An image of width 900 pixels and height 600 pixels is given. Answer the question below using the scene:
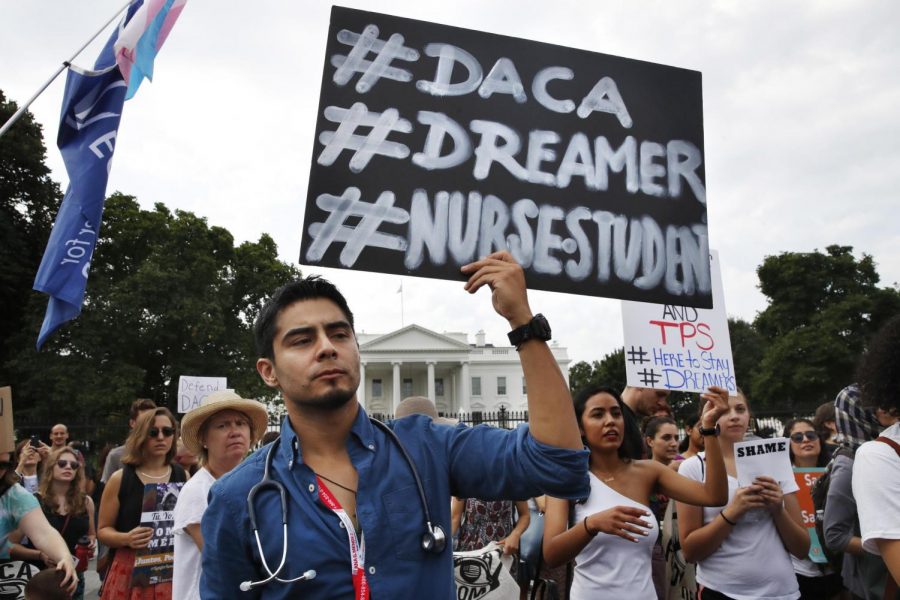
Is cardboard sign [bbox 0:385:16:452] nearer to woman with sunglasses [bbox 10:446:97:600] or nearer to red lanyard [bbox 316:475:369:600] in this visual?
red lanyard [bbox 316:475:369:600]

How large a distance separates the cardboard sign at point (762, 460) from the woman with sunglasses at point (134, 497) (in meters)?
3.27

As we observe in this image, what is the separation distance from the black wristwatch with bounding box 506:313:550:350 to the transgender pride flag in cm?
607

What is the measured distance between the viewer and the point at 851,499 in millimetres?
3955

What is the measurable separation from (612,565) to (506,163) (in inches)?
75.8

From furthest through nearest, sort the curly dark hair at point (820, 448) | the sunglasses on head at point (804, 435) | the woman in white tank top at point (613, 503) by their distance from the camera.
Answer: the curly dark hair at point (820, 448), the sunglasses on head at point (804, 435), the woman in white tank top at point (613, 503)

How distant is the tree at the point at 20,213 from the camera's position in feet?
91.6

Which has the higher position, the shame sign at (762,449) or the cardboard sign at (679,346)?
the cardboard sign at (679,346)

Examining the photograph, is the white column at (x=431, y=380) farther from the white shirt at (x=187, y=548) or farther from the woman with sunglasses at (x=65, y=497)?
the white shirt at (x=187, y=548)

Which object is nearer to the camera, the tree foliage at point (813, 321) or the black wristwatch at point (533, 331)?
the black wristwatch at point (533, 331)

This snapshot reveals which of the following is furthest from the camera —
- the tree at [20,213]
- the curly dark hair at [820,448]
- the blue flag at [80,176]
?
the tree at [20,213]

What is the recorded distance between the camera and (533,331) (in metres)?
1.78

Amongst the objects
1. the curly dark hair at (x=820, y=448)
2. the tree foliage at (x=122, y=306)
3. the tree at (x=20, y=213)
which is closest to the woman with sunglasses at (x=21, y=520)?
the curly dark hair at (x=820, y=448)

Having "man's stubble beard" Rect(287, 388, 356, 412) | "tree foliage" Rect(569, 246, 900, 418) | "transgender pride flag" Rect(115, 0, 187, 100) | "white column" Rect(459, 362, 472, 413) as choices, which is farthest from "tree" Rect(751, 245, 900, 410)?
"man's stubble beard" Rect(287, 388, 356, 412)

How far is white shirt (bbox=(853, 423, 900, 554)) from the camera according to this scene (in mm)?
2150
